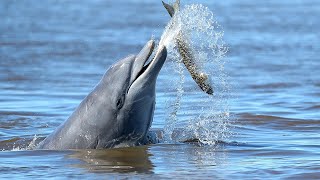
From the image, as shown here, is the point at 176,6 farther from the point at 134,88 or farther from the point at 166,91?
the point at 166,91

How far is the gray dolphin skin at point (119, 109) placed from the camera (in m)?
9.26

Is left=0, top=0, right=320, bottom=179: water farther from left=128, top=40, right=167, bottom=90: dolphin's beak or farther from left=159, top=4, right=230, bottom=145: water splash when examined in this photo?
left=128, top=40, right=167, bottom=90: dolphin's beak

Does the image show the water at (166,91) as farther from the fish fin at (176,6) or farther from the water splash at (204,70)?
the fish fin at (176,6)

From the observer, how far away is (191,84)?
633 inches

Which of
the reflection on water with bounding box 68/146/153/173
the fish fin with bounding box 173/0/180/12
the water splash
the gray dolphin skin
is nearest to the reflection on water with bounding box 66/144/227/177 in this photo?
the reflection on water with bounding box 68/146/153/173

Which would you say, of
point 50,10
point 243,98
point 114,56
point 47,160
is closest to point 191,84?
point 243,98

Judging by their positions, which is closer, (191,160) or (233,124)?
(191,160)

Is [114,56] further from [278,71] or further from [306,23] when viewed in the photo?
[306,23]

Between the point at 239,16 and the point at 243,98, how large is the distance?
690 inches

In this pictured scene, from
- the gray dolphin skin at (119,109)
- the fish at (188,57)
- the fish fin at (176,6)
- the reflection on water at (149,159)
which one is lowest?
the reflection on water at (149,159)

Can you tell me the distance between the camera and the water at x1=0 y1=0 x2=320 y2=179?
9.38 m

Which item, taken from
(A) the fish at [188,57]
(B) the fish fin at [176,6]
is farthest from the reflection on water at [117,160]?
(B) the fish fin at [176,6]

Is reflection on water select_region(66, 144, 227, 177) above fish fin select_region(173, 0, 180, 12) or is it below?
below

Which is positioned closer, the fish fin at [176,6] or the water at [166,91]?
the water at [166,91]
